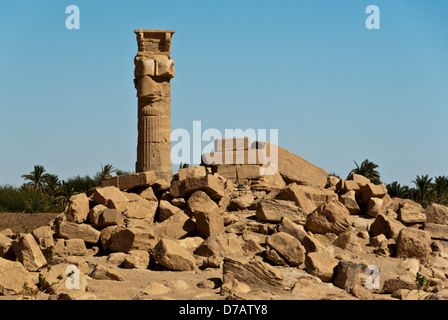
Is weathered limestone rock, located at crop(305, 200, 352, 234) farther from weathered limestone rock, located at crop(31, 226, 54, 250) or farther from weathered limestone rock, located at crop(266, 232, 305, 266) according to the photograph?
weathered limestone rock, located at crop(31, 226, 54, 250)

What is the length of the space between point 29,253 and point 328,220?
200 inches

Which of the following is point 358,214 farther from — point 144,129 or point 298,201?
point 144,129

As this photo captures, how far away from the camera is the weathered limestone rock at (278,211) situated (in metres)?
10.1

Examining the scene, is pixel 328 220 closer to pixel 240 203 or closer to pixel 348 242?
pixel 348 242

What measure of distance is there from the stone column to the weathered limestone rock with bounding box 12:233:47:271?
6.05m

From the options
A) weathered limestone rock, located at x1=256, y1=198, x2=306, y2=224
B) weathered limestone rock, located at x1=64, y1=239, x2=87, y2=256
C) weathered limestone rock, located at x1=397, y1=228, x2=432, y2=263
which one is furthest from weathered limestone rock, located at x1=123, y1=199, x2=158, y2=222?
weathered limestone rock, located at x1=397, y1=228, x2=432, y2=263

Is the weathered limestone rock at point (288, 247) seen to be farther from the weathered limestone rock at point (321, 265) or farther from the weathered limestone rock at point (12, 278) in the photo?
the weathered limestone rock at point (12, 278)

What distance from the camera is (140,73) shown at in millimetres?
14188

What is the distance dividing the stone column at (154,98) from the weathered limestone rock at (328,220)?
5.27 meters

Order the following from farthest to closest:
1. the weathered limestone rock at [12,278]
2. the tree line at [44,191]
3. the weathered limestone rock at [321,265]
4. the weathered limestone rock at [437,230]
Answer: the tree line at [44,191] → the weathered limestone rock at [437,230] → the weathered limestone rock at [321,265] → the weathered limestone rock at [12,278]

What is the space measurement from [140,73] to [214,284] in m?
7.97

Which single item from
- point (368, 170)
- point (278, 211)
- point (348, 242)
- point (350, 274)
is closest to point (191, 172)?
point (278, 211)

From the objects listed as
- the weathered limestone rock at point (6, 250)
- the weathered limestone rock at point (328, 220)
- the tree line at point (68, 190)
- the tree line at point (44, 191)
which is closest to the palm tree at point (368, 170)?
the tree line at point (68, 190)

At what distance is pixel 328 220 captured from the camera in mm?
10156
